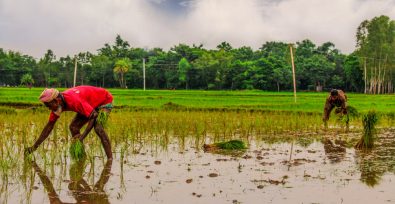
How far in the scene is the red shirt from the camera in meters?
5.99

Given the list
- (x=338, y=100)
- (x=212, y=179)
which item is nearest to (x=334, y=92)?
(x=338, y=100)

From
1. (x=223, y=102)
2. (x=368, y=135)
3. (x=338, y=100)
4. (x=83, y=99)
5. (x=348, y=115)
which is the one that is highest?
(x=83, y=99)

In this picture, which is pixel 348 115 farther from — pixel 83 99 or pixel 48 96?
pixel 48 96

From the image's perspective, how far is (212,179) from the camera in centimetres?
538

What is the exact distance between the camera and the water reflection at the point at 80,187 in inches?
176

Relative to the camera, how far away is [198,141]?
28.0ft

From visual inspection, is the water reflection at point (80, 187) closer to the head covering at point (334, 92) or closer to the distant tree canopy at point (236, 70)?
the head covering at point (334, 92)

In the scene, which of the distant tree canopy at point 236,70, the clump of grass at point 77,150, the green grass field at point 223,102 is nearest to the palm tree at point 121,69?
the distant tree canopy at point 236,70

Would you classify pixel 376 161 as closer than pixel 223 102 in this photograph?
Yes

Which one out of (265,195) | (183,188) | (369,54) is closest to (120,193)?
(183,188)

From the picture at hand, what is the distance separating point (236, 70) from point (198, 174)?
5426cm

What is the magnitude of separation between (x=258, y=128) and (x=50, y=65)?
67486 mm

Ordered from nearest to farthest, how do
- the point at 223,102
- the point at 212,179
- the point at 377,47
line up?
the point at 212,179
the point at 223,102
the point at 377,47

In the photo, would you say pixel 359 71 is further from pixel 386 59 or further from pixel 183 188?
pixel 183 188
